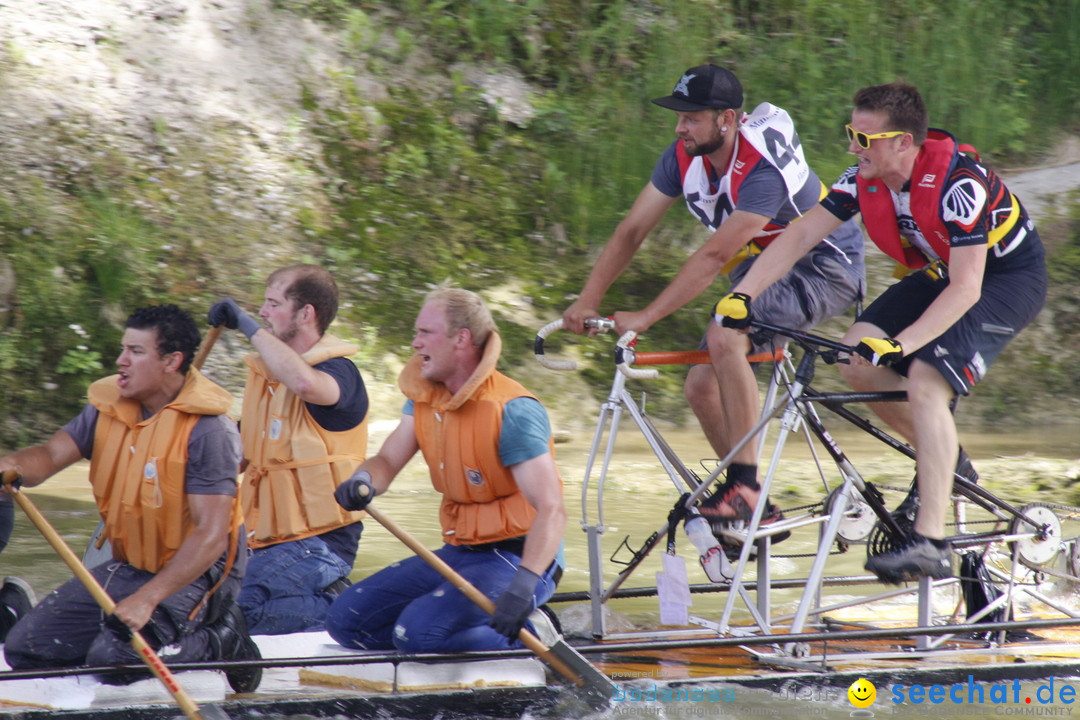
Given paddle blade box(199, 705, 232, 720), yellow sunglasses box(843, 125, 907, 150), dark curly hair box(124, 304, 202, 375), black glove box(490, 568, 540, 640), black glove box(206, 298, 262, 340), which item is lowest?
paddle blade box(199, 705, 232, 720)

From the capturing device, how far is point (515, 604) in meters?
3.51

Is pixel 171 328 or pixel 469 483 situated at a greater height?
pixel 171 328

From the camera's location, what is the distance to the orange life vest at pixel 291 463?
4363 millimetres

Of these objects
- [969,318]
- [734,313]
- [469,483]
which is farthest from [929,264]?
[469,483]

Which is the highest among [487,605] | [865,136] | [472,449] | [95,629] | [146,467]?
[865,136]

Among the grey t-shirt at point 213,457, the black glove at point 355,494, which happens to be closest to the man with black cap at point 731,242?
the black glove at point 355,494

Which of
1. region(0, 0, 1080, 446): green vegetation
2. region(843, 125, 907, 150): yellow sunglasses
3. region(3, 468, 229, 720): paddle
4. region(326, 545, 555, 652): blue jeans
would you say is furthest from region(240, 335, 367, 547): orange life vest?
region(0, 0, 1080, 446): green vegetation

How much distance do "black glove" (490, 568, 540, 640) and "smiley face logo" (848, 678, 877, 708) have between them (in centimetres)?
119

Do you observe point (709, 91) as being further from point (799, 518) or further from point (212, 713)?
point (212, 713)

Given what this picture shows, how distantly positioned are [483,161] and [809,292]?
6.83 m

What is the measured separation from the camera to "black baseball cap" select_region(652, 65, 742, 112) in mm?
4293

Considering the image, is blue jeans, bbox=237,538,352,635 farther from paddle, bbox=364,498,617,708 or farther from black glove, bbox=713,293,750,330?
black glove, bbox=713,293,750,330

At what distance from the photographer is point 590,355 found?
32.0 feet

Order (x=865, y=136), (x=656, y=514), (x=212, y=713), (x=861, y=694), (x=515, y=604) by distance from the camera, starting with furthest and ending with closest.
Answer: (x=656, y=514) → (x=865, y=136) → (x=861, y=694) → (x=515, y=604) → (x=212, y=713)
